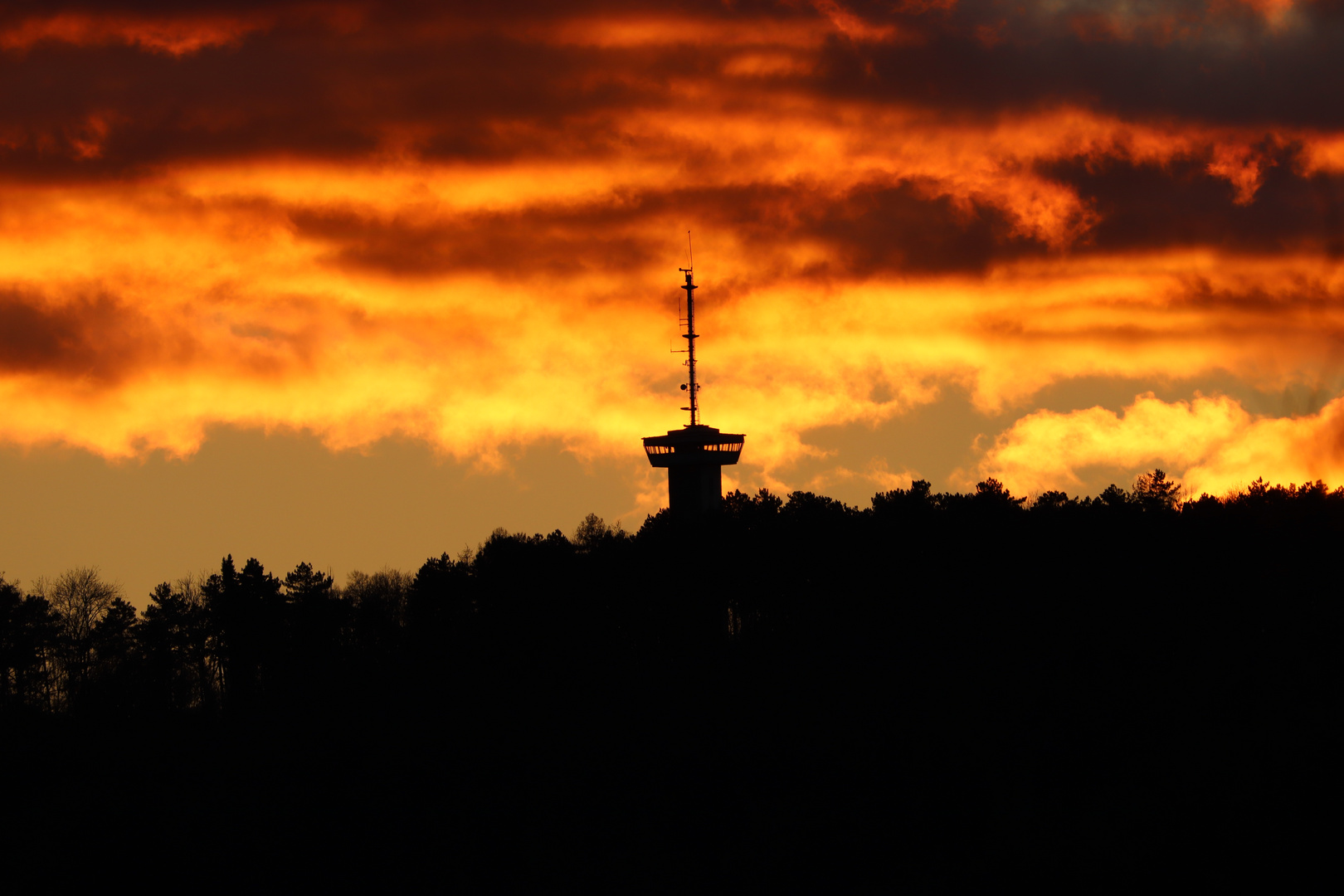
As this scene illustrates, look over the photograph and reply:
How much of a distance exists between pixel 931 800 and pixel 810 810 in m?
7.78

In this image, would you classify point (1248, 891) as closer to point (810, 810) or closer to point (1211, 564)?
point (810, 810)

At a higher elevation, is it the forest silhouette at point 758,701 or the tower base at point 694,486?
the tower base at point 694,486

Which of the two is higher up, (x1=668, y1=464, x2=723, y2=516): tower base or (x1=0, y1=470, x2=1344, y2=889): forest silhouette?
(x1=668, y1=464, x2=723, y2=516): tower base

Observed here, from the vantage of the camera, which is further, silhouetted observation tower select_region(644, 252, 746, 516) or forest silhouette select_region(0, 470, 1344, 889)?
silhouetted observation tower select_region(644, 252, 746, 516)

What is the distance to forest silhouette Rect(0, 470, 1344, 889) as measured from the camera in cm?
9550

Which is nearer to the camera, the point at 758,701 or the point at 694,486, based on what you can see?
the point at 758,701

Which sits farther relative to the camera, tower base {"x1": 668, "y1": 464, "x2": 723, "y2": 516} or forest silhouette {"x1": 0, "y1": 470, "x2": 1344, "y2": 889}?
tower base {"x1": 668, "y1": 464, "x2": 723, "y2": 516}

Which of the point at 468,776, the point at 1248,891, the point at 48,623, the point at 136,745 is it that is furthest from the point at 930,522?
the point at 48,623

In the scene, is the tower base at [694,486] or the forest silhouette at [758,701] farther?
the tower base at [694,486]

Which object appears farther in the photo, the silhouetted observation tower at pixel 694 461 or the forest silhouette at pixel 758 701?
the silhouetted observation tower at pixel 694 461

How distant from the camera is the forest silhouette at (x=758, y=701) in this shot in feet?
313

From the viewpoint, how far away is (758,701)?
11975 cm

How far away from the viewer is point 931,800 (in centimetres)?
10006

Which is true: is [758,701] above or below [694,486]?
below
